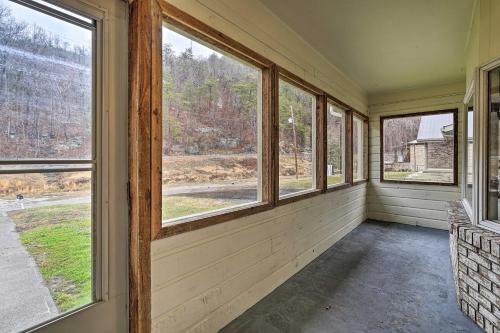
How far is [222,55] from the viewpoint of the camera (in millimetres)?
2191

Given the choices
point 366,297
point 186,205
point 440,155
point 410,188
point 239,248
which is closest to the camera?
point 186,205

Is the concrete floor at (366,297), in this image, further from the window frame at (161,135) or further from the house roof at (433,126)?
the house roof at (433,126)

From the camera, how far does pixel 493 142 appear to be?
2.26 m

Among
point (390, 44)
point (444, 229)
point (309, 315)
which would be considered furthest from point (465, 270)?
point (444, 229)

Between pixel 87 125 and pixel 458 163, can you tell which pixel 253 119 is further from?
pixel 458 163

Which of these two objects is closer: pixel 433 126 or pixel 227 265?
pixel 227 265

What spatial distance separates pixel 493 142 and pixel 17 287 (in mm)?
3386

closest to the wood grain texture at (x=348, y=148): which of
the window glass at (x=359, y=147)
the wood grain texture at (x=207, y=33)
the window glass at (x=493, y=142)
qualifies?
the window glass at (x=359, y=147)

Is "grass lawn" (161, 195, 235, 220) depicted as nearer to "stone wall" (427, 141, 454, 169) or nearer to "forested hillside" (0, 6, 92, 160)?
"forested hillside" (0, 6, 92, 160)

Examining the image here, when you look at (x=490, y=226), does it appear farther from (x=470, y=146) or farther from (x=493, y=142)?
(x=470, y=146)

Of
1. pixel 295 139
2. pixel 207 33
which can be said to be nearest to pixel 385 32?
pixel 295 139

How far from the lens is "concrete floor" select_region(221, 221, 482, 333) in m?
2.09

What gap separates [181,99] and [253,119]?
2.85ft

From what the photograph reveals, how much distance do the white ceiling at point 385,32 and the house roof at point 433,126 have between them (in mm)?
822
